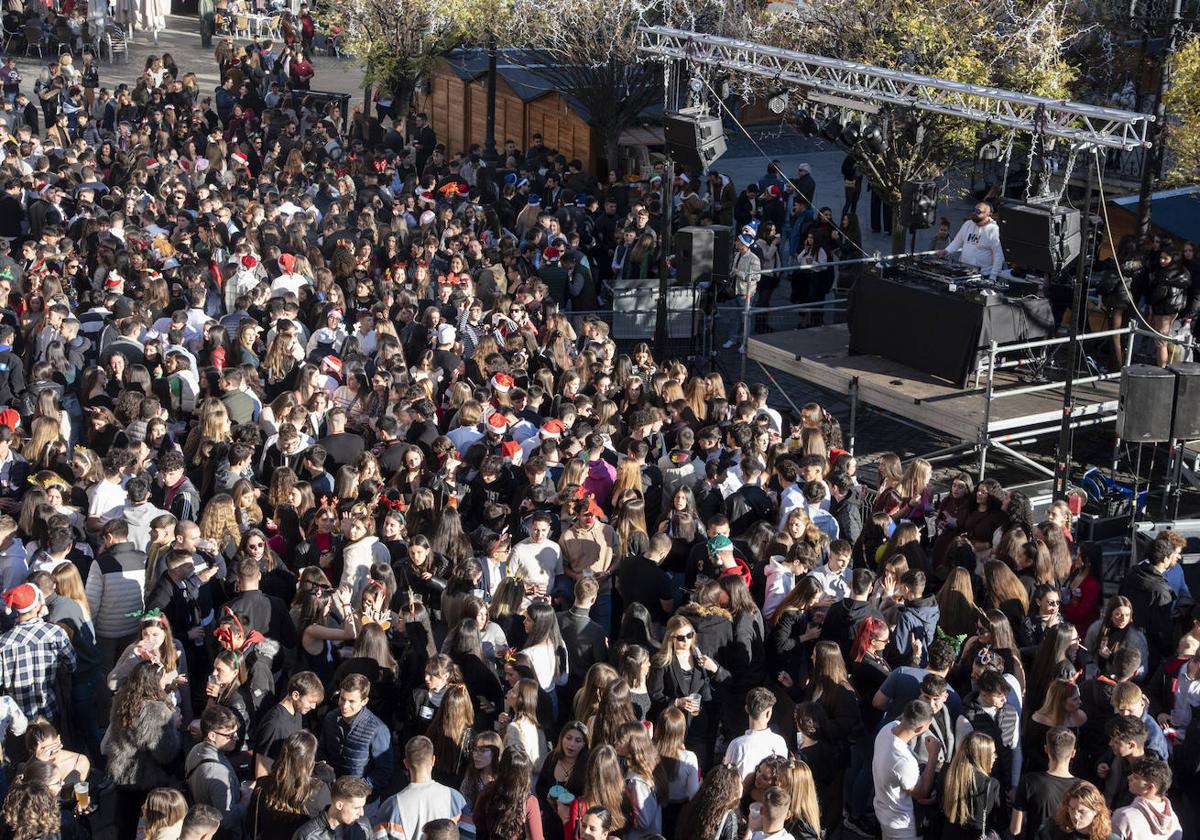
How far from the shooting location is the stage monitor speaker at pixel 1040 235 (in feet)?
43.9

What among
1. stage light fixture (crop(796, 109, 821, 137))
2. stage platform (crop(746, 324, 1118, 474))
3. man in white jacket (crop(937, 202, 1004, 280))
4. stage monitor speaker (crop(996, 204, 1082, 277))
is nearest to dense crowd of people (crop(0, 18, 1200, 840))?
stage platform (crop(746, 324, 1118, 474))

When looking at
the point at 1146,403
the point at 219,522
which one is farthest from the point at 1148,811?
the point at 219,522

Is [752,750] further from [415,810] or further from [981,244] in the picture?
[981,244]

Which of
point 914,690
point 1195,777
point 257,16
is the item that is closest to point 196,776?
point 914,690

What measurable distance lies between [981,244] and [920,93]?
1.96 m

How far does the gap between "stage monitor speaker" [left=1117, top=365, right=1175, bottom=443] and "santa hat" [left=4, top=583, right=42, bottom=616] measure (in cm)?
740

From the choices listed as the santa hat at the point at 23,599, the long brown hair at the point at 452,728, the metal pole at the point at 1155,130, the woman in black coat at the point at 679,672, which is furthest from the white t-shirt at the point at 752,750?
the metal pole at the point at 1155,130

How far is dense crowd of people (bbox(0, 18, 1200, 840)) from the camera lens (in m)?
6.72

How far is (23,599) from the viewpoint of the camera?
7613 mm

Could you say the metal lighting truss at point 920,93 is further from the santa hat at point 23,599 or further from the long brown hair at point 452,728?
the santa hat at point 23,599

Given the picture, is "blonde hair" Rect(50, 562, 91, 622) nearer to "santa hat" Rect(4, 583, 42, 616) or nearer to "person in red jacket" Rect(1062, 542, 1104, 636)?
"santa hat" Rect(4, 583, 42, 616)

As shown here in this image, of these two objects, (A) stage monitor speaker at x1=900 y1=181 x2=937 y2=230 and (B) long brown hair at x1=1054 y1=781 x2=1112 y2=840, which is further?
(A) stage monitor speaker at x1=900 y1=181 x2=937 y2=230

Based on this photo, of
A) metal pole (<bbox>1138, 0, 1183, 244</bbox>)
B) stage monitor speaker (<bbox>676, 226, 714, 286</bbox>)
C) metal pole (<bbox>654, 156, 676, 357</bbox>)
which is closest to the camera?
metal pole (<bbox>1138, 0, 1183, 244</bbox>)

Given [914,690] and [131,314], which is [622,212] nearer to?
[131,314]
